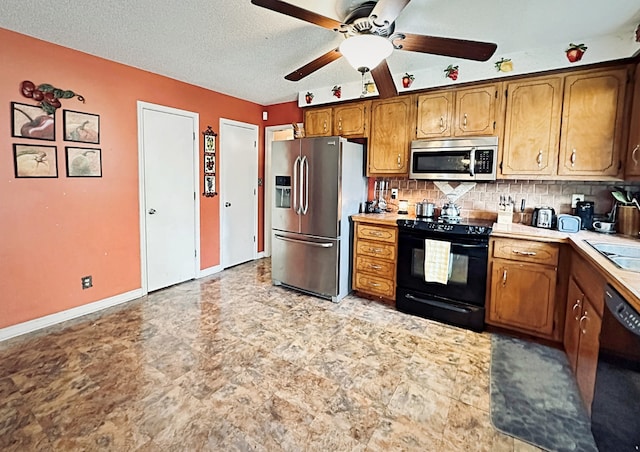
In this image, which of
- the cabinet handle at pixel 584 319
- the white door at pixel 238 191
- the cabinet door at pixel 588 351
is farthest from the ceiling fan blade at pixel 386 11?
the white door at pixel 238 191

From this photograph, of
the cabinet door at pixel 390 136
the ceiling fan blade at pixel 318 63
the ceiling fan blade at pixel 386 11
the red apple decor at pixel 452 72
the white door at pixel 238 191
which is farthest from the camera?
the white door at pixel 238 191

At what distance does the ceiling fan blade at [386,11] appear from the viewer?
162 cm

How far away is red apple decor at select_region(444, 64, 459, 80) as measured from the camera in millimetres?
3143

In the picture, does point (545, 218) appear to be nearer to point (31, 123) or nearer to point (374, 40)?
point (374, 40)

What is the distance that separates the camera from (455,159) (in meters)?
3.20

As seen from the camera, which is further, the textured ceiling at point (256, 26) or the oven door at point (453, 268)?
the oven door at point (453, 268)

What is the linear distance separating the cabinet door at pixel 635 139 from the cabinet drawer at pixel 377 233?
6.04ft

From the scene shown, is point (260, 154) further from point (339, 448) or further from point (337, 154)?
point (339, 448)

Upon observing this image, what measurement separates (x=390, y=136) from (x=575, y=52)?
1683 mm

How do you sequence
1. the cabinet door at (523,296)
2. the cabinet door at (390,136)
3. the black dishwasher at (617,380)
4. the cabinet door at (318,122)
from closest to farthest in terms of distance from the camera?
the black dishwasher at (617,380) → the cabinet door at (523,296) → the cabinet door at (390,136) → the cabinet door at (318,122)

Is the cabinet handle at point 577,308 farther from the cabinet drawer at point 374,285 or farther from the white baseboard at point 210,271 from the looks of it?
the white baseboard at point 210,271

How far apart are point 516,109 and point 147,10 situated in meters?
3.09

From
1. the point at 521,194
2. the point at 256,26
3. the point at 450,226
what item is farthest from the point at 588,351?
the point at 256,26

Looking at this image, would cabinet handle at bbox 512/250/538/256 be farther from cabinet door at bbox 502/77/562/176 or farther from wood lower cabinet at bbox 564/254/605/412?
cabinet door at bbox 502/77/562/176
